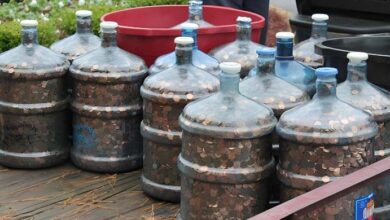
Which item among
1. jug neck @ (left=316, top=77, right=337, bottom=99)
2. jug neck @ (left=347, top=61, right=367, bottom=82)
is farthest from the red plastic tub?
jug neck @ (left=316, top=77, right=337, bottom=99)

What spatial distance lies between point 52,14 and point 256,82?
10.4 feet

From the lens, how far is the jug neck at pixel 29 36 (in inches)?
128

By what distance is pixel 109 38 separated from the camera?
323 centimetres

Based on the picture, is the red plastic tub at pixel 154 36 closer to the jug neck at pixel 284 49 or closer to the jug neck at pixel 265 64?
the jug neck at pixel 284 49

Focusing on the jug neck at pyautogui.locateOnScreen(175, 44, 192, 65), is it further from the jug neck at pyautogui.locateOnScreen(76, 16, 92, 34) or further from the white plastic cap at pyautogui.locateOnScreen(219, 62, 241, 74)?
the jug neck at pyautogui.locateOnScreen(76, 16, 92, 34)

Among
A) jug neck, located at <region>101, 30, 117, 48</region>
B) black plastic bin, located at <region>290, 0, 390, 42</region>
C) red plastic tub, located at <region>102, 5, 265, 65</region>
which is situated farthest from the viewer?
black plastic bin, located at <region>290, 0, 390, 42</region>

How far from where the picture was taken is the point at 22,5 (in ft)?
20.7

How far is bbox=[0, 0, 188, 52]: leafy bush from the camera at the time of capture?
4586 mm

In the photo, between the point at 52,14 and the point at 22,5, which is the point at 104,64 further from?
the point at 22,5

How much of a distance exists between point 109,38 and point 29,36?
322mm

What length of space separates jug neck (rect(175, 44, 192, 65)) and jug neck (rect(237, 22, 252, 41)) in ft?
1.43

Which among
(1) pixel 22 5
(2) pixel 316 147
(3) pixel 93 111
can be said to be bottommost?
(1) pixel 22 5

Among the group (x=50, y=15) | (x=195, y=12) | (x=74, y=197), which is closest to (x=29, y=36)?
(x=74, y=197)

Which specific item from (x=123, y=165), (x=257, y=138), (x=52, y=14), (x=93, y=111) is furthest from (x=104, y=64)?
(x=52, y=14)
